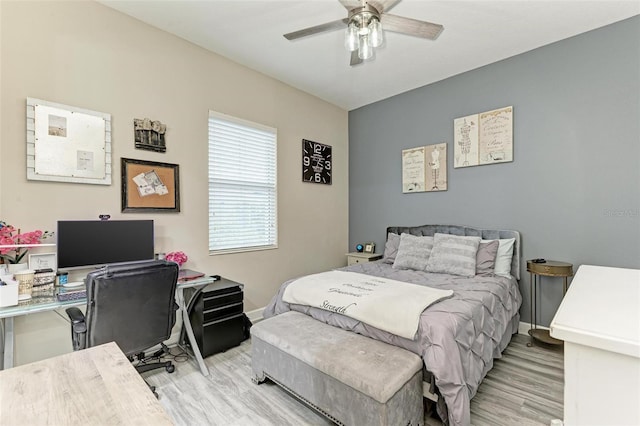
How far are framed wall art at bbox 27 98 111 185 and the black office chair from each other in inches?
42.1

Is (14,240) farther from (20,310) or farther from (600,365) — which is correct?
(600,365)

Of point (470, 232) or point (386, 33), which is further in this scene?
point (470, 232)

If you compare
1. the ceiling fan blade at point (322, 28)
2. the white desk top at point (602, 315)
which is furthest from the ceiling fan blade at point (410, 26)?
the white desk top at point (602, 315)

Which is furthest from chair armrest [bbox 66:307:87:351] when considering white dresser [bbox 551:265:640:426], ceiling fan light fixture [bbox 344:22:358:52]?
ceiling fan light fixture [bbox 344:22:358:52]

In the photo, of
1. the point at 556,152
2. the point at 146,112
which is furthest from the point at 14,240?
the point at 556,152

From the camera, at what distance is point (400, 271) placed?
3.29 metres

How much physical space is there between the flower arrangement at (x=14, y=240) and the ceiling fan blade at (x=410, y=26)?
2.85m

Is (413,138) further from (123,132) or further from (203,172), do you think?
(123,132)

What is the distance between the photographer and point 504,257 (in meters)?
3.12

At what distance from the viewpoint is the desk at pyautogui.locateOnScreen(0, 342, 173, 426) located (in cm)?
65

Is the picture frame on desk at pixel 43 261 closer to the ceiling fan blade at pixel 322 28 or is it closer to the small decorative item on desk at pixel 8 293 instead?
the small decorative item on desk at pixel 8 293

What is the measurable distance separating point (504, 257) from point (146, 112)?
3858 millimetres

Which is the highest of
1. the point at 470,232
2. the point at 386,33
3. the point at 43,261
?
the point at 386,33

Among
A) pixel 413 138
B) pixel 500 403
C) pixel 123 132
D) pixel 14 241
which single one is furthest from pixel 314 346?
pixel 413 138
